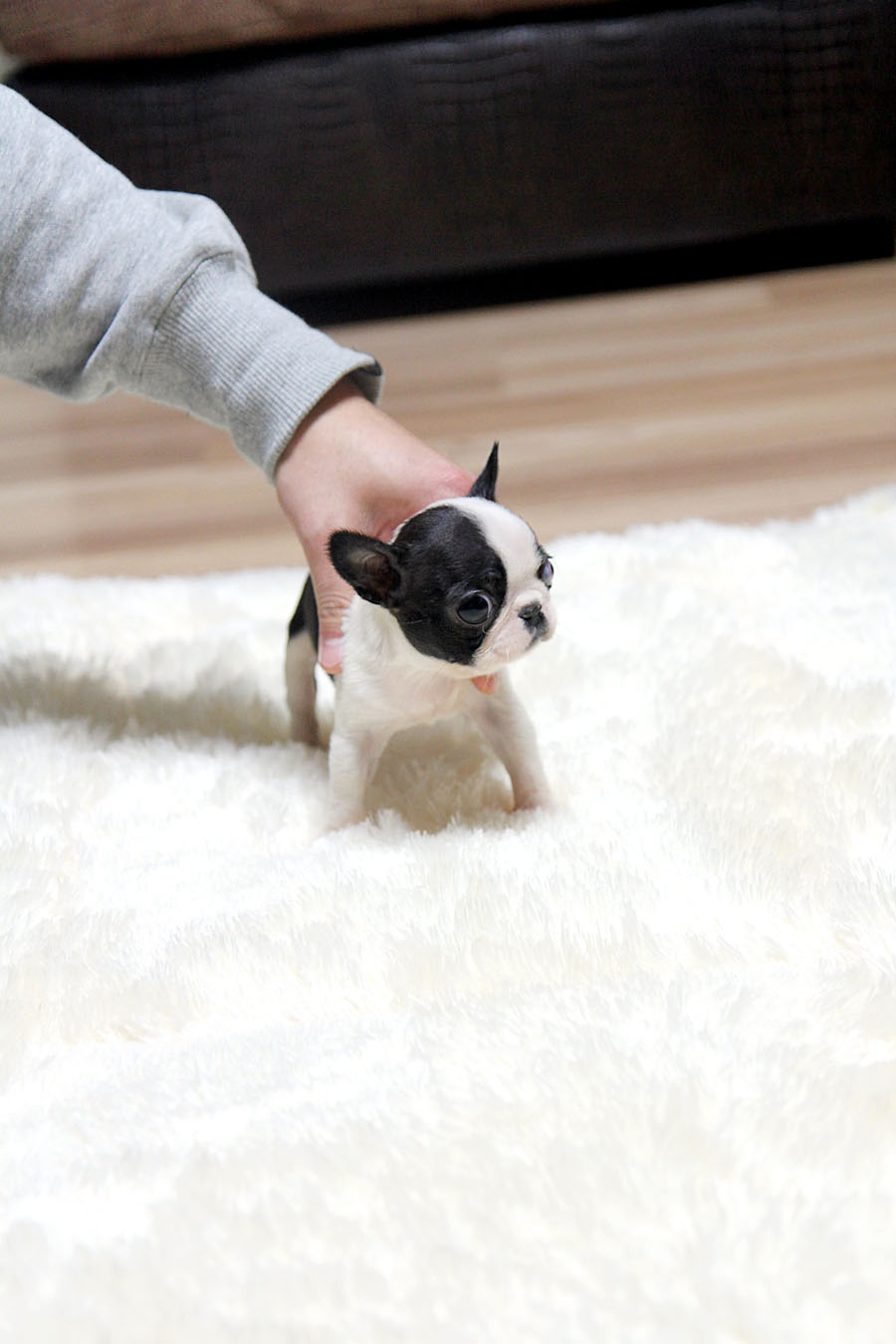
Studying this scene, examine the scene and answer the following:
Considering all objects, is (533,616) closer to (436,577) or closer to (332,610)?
(436,577)

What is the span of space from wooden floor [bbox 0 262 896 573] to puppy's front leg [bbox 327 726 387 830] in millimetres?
796

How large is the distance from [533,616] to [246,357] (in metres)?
0.40

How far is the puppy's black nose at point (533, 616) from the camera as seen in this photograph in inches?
35.1

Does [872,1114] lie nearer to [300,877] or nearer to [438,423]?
[300,877]

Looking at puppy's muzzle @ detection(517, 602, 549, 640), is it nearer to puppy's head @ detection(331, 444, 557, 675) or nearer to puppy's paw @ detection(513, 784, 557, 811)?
puppy's head @ detection(331, 444, 557, 675)

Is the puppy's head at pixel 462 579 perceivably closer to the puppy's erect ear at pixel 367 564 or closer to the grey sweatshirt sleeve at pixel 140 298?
the puppy's erect ear at pixel 367 564

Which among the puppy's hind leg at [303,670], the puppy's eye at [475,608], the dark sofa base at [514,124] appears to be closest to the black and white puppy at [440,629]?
the puppy's eye at [475,608]

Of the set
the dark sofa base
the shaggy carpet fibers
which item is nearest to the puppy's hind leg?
the shaggy carpet fibers

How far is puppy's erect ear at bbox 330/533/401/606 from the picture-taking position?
89 cm

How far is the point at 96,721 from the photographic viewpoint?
127 cm

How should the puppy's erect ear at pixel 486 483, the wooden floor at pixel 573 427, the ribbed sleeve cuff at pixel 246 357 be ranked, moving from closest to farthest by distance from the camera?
1. the puppy's erect ear at pixel 486 483
2. the ribbed sleeve cuff at pixel 246 357
3. the wooden floor at pixel 573 427

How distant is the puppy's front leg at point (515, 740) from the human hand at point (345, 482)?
134mm

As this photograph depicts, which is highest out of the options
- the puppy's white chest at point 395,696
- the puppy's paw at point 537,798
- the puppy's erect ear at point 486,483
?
the puppy's erect ear at point 486,483

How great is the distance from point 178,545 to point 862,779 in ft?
3.92
